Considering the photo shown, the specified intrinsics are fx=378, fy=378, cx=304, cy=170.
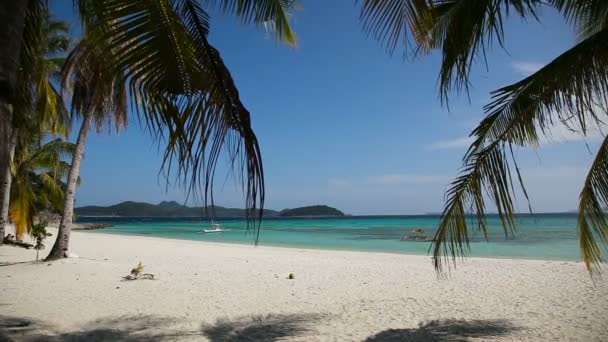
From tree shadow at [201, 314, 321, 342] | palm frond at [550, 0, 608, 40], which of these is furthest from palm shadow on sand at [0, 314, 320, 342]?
palm frond at [550, 0, 608, 40]

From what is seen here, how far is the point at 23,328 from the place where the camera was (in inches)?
169

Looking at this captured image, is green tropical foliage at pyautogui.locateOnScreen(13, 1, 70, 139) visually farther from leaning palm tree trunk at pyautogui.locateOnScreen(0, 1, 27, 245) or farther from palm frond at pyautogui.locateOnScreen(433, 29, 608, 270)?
palm frond at pyautogui.locateOnScreen(433, 29, 608, 270)

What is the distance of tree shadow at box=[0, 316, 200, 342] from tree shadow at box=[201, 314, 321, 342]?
31cm

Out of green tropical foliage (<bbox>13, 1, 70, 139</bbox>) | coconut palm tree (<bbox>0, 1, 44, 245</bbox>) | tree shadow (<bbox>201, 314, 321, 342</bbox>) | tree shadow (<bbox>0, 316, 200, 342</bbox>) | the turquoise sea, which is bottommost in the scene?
the turquoise sea

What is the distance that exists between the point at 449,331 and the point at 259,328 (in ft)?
7.73

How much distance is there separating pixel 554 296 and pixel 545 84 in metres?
4.99

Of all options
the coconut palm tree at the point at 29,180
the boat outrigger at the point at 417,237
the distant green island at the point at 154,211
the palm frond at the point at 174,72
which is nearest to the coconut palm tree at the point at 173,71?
the palm frond at the point at 174,72

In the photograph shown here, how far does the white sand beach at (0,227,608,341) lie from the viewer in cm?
452

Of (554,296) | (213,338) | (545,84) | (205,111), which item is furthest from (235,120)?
(554,296)

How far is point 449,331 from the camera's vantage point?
182 inches

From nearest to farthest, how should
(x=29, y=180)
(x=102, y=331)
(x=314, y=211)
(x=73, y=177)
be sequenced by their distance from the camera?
(x=102, y=331), (x=73, y=177), (x=29, y=180), (x=314, y=211)

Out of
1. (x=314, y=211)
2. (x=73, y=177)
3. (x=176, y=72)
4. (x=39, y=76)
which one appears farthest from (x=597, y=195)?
(x=314, y=211)

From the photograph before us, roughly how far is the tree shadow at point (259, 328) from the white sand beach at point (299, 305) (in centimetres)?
1

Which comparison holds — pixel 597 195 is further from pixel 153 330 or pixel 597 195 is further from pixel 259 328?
pixel 153 330
